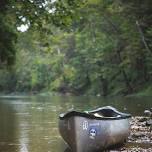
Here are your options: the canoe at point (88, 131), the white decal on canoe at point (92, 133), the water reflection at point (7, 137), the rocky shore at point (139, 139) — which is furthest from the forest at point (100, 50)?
the white decal on canoe at point (92, 133)

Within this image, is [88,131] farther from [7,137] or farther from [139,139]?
[7,137]

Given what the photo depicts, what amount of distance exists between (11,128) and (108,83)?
48.8 meters

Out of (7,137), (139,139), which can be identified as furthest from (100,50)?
(139,139)

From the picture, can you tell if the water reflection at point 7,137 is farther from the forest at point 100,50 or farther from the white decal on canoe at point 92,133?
the forest at point 100,50

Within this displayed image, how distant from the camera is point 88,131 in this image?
533 inches

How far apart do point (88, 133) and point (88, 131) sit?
0.19 ft

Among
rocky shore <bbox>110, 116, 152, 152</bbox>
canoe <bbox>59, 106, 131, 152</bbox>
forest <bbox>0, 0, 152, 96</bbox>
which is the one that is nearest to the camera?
canoe <bbox>59, 106, 131, 152</bbox>

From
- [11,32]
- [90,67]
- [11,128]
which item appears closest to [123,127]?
[11,128]

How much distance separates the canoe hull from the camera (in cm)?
1329

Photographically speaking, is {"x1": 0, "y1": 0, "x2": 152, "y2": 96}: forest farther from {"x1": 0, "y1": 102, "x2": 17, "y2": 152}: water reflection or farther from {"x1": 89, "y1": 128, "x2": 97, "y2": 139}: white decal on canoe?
{"x1": 89, "y1": 128, "x2": 97, "y2": 139}: white decal on canoe

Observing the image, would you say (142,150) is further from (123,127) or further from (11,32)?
(11,32)

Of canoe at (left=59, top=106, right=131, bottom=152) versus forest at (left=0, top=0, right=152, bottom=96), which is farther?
forest at (left=0, top=0, right=152, bottom=96)

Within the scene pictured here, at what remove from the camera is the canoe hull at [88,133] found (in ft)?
43.6

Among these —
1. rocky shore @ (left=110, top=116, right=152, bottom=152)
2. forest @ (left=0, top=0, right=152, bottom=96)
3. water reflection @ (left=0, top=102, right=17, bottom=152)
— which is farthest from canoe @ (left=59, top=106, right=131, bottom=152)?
forest @ (left=0, top=0, right=152, bottom=96)
